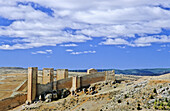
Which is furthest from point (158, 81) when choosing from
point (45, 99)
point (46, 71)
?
point (46, 71)

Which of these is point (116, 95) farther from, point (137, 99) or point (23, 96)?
point (23, 96)

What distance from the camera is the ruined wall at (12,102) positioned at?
3788 cm

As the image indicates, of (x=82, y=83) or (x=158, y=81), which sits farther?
(x=82, y=83)

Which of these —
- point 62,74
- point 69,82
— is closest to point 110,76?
point 69,82

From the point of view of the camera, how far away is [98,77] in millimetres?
39812

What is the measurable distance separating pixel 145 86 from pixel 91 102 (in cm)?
671

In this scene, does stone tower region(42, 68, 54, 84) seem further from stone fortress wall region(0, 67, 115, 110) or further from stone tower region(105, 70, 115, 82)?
stone tower region(105, 70, 115, 82)

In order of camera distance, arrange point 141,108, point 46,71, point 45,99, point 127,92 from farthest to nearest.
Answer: point 46,71 < point 45,99 < point 127,92 < point 141,108

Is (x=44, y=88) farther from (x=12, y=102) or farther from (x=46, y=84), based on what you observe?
(x=12, y=102)

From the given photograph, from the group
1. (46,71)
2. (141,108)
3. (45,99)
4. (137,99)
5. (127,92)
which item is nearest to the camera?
(141,108)

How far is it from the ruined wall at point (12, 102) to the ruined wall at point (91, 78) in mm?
8973

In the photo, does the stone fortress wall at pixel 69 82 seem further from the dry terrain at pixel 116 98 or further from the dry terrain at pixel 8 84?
the dry terrain at pixel 8 84

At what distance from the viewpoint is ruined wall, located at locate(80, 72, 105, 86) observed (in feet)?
127

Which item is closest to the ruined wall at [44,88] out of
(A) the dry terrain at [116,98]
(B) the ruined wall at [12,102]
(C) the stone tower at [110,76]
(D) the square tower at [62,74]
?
(A) the dry terrain at [116,98]
